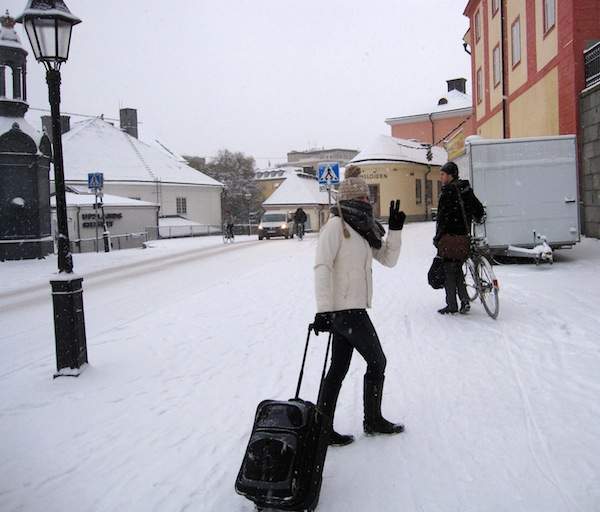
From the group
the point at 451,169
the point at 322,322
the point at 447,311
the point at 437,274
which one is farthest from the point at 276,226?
the point at 322,322

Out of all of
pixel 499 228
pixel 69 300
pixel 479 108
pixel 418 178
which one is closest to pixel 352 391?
pixel 69 300

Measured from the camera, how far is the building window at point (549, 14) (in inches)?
691

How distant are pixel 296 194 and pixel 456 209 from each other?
2065 inches

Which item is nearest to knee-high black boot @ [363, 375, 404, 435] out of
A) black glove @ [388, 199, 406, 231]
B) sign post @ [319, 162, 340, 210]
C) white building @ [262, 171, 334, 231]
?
black glove @ [388, 199, 406, 231]

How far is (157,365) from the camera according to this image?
6.42 m

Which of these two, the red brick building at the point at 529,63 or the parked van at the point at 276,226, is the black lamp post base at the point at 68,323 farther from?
the parked van at the point at 276,226

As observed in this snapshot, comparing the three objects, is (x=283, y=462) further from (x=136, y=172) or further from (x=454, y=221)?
(x=136, y=172)

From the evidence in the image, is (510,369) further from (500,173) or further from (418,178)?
(418,178)

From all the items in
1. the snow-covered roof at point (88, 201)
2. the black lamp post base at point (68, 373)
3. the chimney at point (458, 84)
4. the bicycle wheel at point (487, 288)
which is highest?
the chimney at point (458, 84)

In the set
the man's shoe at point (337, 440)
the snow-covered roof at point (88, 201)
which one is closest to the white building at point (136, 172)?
the snow-covered roof at point (88, 201)

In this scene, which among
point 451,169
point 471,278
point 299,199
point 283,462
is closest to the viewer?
point 283,462

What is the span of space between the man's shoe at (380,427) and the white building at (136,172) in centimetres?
4444

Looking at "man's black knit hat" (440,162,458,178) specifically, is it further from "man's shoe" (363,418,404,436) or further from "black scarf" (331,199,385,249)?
"man's shoe" (363,418,404,436)

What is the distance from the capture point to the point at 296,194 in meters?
59.8
